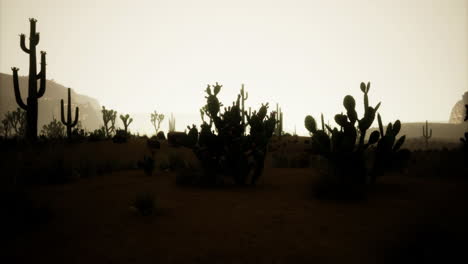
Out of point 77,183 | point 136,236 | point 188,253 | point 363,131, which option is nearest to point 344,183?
point 363,131

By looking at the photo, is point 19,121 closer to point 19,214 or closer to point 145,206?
point 19,214

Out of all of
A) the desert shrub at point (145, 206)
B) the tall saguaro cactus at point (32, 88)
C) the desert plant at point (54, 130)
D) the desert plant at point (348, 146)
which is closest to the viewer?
the desert shrub at point (145, 206)

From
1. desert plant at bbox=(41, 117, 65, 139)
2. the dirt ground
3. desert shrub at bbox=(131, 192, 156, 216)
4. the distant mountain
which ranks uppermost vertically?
the distant mountain

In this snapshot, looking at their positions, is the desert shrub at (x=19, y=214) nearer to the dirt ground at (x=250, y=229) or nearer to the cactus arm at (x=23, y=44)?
the dirt ground at (x=250, y=229)

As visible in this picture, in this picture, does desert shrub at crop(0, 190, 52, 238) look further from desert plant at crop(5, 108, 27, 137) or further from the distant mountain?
the distant mountain

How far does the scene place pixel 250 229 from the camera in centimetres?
281

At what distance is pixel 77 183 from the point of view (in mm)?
5652

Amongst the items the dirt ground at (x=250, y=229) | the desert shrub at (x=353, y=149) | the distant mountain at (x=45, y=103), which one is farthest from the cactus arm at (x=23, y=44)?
the distant mountain at (x=45, y=103)

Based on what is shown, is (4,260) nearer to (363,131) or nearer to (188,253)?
(188,253)

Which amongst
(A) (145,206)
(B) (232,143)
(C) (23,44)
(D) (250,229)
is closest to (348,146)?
(B) (232,143)

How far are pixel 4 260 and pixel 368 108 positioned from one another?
5.63 meters

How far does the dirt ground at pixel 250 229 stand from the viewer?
2.23m

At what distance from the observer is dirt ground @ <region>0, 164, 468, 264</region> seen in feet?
A: 7.30

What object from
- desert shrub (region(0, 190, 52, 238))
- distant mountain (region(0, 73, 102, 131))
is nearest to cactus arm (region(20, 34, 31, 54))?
desert shrub (region(0, 190, 52, 238))
